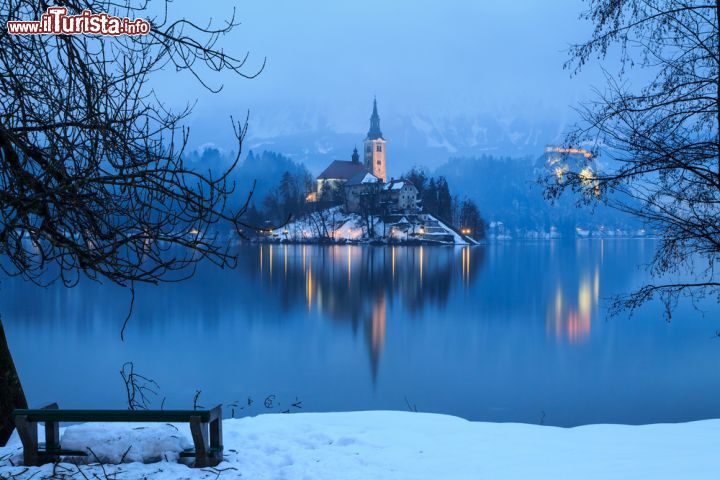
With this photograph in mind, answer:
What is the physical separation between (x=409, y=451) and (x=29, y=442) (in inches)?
155

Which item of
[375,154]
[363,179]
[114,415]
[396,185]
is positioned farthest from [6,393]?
[375,154]

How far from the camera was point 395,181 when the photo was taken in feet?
450

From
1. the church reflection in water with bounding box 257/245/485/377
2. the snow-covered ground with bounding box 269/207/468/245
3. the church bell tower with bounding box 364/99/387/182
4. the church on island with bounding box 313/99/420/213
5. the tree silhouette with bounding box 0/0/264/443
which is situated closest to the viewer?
the tree silhouette with bounding box 0/0/264/443

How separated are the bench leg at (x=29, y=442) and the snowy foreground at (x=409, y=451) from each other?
12 cm

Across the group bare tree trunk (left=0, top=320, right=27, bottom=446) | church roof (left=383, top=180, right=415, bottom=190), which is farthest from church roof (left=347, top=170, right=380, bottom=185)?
bare tree trunk (left=0, top=320, right=27, bottom=446)

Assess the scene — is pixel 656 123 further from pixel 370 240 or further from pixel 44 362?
pixel 370 240

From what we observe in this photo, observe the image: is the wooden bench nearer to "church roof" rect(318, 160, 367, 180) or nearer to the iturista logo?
the iturista logo

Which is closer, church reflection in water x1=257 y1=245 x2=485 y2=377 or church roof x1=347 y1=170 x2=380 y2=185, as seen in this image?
church reflection in water x1=257 y1=245 x2=485 y2=377

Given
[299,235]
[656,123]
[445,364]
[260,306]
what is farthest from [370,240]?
[656,123]

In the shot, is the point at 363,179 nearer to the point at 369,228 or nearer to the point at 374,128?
the point at 369,228

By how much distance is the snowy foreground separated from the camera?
605cm

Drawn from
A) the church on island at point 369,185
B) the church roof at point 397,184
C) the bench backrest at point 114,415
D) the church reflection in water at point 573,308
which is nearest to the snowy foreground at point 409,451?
the bench backrest at point 114,415

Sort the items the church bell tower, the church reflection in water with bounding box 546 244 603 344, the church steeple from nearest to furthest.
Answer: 1. the church reflection in water with bounding box 546 244 603 344
2. the church bell tower
3. the church steeple

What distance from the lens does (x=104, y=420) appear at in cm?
587
